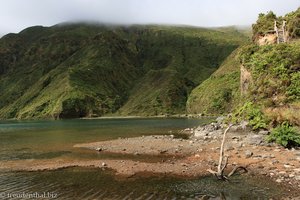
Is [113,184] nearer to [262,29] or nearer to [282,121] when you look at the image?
[282,121]

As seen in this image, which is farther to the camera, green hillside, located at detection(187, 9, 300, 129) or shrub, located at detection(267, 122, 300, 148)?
green hillside, located at detection(187, 9, 300, 129)

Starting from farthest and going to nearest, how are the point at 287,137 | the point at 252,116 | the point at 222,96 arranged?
the point at 222,96 < the point at 252,116 < the point at 287,137

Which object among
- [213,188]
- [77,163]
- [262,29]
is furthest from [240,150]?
[262,29]

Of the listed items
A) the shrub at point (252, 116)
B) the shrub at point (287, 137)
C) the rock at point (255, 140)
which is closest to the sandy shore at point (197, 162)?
the rock at point (255, 140)

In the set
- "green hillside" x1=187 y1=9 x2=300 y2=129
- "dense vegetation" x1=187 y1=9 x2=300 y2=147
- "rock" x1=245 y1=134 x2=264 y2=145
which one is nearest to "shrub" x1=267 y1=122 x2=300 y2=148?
"dense vegetation" x1=187 y1=9 x2=300 y2=147

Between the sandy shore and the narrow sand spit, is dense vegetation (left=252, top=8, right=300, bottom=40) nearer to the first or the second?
the sandy shore

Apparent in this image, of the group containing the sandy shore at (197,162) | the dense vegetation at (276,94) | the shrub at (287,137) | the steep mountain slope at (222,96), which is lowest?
the steep mountain slope at (222,96)

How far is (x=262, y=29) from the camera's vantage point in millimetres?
79562

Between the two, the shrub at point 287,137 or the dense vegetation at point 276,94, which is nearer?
the shrub at point 287,137

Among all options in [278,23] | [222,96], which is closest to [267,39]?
[278,23]

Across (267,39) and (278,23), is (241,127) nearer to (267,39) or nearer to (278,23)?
(267,39)

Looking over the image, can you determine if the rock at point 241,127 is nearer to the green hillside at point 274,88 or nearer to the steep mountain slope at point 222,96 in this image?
the green hillside at point 274,88

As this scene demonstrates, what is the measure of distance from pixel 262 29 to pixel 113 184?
64.7m

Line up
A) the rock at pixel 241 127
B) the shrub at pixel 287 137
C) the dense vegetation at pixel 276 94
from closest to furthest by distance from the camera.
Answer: the shrub at pixel 287 137 → the dense vegetation at pixel 276 94 → the rock at pixel 241 127
